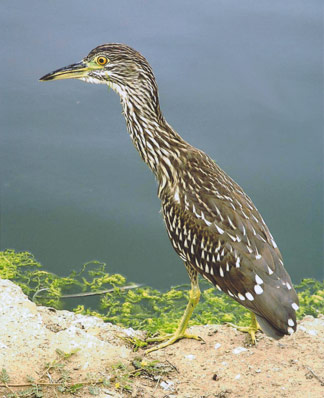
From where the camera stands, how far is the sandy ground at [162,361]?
11.4 feet

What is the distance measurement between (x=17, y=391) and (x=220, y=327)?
140cm

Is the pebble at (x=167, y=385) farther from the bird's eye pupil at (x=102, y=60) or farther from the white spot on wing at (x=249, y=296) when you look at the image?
the bird's eye pupil at (x=102, y=60)

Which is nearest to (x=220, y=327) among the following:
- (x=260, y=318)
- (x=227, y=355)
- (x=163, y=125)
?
(x=227, y=355)

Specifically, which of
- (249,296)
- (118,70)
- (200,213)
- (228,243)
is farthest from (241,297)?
(118,70)

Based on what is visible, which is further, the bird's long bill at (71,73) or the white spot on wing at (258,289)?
the bird's long bill at (71,73)

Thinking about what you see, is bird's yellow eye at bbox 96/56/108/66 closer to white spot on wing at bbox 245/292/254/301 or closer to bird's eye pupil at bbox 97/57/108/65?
bird's eye pupil at bbox 97/57/108/65

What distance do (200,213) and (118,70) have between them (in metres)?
1.01

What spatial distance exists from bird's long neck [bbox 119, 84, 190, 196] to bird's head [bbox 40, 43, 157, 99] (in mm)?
60

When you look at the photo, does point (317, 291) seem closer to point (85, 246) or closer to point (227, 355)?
point (227, 355)

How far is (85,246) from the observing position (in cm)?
539

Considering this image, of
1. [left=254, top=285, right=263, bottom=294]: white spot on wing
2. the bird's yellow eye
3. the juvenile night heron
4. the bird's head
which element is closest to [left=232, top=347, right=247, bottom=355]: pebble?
the juvenile night heron

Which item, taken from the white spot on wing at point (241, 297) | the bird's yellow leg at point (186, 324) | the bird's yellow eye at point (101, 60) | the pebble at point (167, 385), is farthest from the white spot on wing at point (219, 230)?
the bird's yellow eye at point (101, 60)

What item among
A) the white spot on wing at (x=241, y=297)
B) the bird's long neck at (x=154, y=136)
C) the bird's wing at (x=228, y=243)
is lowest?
the white spot on wing at (x=241, y=297)

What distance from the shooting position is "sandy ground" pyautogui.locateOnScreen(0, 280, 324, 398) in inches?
137
